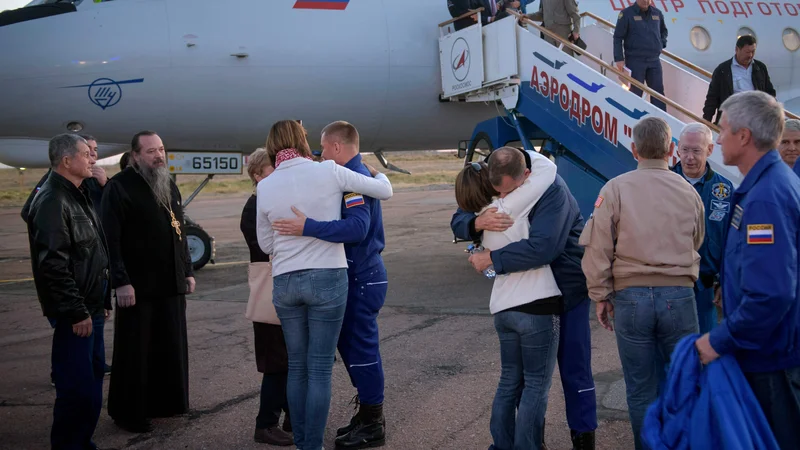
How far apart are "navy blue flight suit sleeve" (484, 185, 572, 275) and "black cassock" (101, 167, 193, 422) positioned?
224cm

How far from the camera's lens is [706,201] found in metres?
4.27

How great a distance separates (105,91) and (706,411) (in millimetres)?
8071

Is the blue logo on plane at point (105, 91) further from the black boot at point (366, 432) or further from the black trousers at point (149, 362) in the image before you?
the black boot at point (366, 432)

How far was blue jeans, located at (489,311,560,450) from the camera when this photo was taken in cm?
372

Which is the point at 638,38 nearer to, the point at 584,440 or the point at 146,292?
the point at 584,440

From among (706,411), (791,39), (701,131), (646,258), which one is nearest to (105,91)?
(701,131)

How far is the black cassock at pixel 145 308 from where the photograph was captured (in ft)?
15.6

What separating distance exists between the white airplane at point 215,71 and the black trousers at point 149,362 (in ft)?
16.2

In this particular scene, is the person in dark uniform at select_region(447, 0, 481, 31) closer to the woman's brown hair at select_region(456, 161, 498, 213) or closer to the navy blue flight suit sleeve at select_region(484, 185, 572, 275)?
the woman's brown hair at select_region(456, 161, 498, 213)

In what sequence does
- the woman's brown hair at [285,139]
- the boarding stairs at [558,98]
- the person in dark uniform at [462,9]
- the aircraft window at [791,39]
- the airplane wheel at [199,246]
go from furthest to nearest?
the aircraft window at [791,39], the airplane wheel at [199,246], the person in dark uniform at [462,9], the boarding stairs at [558,98], the woman's brown hair at [285,139]

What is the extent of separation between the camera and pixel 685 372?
274 cm

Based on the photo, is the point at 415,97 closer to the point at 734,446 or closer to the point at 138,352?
the point at 138,352

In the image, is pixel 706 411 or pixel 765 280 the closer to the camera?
pixel 765 280

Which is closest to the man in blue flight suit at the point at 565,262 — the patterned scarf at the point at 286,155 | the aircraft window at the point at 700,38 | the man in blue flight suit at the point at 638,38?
the patterned scarf at the point at 286,155
